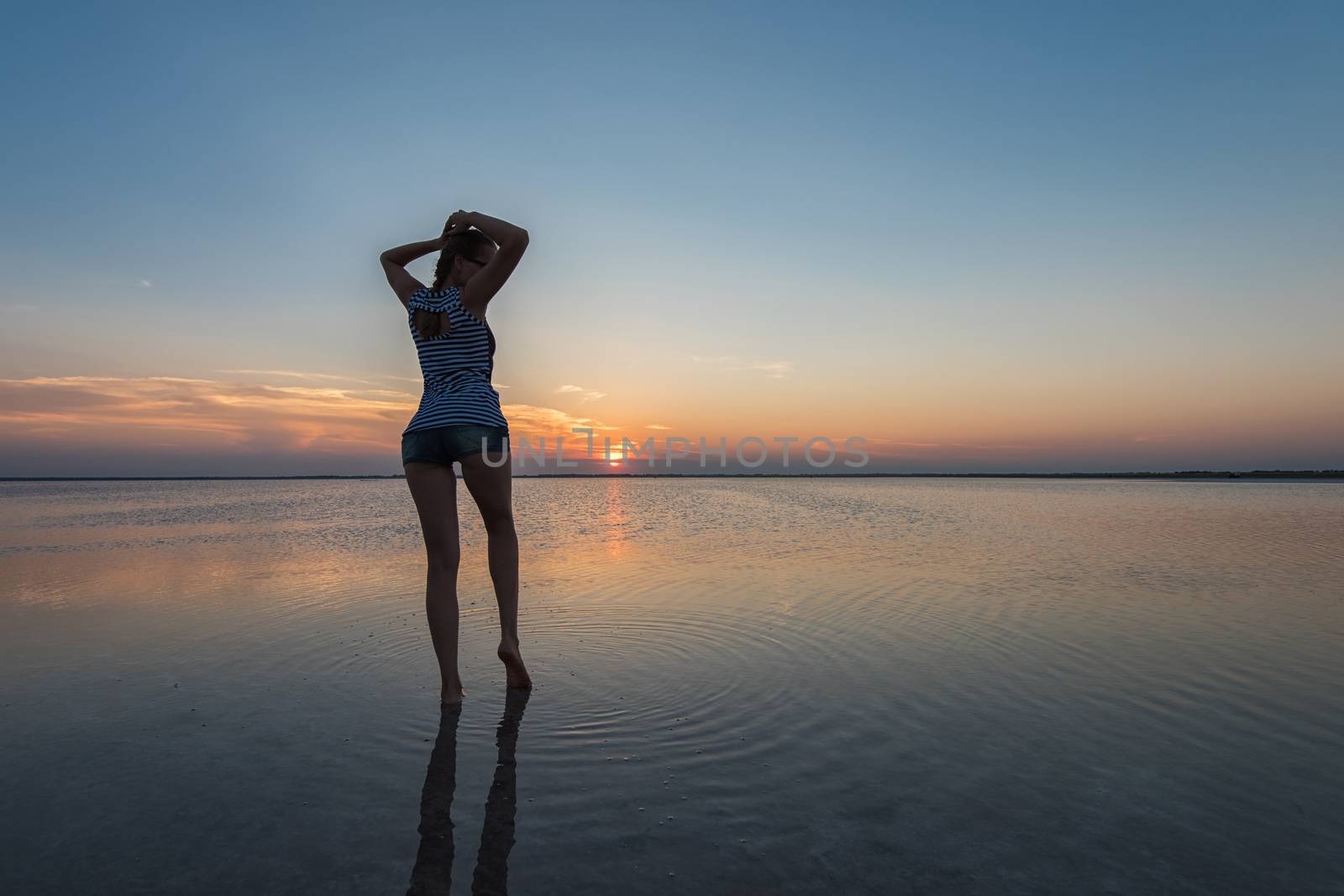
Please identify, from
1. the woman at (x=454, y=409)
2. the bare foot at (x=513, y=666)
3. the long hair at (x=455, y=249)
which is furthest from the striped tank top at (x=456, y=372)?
the bare foot at (x=513, y=666)

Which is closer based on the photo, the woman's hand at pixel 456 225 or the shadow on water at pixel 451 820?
the shadow on water at pixel 451 820

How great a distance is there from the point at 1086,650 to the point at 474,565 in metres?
7.58

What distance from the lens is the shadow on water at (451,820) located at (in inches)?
88.7

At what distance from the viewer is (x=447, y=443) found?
398cm

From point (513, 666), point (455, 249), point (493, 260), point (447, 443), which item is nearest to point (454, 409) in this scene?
point (447, 443)

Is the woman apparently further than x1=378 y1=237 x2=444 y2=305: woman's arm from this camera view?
No

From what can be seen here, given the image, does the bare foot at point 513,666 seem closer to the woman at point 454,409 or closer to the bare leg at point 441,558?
the woman at point 454,409

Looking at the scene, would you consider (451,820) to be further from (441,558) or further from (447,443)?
(447,443)

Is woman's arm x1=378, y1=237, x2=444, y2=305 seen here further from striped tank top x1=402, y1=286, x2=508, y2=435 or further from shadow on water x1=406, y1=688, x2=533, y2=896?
shadow on water x1=406, y1=688, x2=533, y2=896

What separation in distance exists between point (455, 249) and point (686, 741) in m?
2.93

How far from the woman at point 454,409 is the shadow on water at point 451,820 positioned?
0.68m

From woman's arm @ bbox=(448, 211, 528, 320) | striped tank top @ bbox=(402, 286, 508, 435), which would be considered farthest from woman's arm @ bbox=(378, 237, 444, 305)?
woman's arm @ bbox=(448, 211, 528, 320)

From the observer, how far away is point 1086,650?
17.1 feet

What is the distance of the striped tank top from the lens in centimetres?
401
